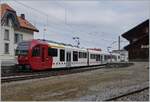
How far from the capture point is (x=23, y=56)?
29.3 meters

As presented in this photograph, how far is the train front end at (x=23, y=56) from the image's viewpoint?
28.9 meters

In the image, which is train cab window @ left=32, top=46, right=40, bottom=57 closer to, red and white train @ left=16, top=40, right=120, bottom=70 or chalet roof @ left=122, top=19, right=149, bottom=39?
red and white train @ left=16, top=40, right=120, bottom=70

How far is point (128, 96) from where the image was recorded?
1406 centimetres

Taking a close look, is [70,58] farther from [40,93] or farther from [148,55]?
[40,93]

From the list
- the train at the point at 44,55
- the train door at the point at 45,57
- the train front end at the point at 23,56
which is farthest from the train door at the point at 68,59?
the train front end at the point at 23,56

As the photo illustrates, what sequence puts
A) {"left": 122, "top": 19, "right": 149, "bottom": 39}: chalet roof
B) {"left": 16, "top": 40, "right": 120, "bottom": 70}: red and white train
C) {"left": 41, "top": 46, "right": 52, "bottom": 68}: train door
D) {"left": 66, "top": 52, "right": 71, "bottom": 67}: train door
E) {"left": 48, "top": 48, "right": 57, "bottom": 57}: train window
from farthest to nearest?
{"left": 122, "top": 19, "right": 149, "bottom": 39}: chalet roof, {"left": 66, "top": 52, "right": 71, "bottom": 67}: train door, {"left": 48, "top": 48, "right": 57, "bottom": 57}: train window, {"left": 41, "top": 46, "right": 52, "bottom": 68}: train door, {"left": 16, "top": 40, "right": 120, "bottom": 70}: red and white train

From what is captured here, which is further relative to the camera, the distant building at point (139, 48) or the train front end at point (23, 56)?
the distant building at point (139, 48)

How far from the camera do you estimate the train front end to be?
28.9 metres

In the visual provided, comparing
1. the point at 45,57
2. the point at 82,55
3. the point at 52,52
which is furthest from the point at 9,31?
the point at 45,57

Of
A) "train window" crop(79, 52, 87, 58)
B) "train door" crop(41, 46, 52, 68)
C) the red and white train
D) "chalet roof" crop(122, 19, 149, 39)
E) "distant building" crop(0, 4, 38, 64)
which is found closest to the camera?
the red and white train

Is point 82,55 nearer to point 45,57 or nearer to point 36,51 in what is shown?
point 45,57

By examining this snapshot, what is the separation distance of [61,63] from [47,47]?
11.2 feet

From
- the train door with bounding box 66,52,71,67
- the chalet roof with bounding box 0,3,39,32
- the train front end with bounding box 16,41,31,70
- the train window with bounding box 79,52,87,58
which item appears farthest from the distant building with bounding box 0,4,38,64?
the train front end with bounding box 16,41,31,70

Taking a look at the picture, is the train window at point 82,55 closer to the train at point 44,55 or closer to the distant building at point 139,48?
the train at point 44,55
